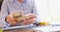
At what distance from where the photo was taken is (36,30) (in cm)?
97

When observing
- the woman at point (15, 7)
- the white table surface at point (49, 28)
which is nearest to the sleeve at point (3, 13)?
the woman at point (15, 7)

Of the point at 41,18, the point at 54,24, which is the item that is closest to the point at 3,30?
the point at 41,18

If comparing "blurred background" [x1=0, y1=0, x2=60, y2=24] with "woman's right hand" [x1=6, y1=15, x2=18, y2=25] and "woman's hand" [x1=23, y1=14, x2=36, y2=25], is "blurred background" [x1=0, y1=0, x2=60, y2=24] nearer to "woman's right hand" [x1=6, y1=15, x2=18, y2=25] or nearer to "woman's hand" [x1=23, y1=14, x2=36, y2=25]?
"woman's hand" [x1=23, y1=14, x2=36, y2=25]

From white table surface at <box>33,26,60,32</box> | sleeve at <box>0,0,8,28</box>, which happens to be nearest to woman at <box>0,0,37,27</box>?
sleeve at <box>0,0,8,28</box>

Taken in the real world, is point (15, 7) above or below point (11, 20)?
above

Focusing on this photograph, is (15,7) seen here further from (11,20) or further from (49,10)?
(49,10)

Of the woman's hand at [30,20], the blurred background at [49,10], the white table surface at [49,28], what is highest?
the blurred background at [49,10]

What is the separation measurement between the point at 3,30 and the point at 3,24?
0.05m

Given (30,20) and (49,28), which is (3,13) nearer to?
(30,20)

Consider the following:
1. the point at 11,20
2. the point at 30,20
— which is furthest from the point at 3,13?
the point at 30,20

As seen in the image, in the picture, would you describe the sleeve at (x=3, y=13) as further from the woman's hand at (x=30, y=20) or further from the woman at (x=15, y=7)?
the woman's hand at (x=30, y=20)

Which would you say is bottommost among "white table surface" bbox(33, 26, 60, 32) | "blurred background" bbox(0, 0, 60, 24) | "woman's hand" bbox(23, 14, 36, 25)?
"white table surface" bbox(33, 26, 60, 32)

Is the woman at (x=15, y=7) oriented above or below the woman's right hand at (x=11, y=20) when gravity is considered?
above

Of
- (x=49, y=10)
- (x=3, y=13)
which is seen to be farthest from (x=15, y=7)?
(x=49, y=10)
